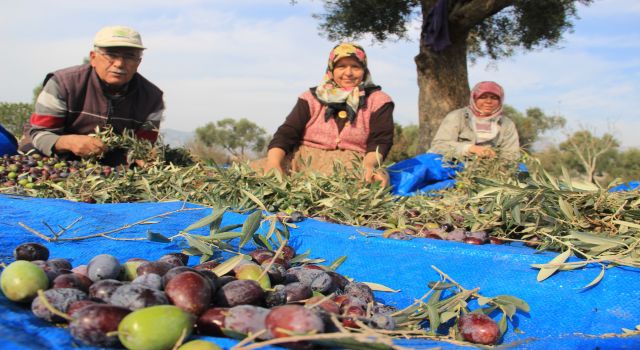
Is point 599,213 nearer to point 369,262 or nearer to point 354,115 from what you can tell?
point 369,262

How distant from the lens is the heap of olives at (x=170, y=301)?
934mm

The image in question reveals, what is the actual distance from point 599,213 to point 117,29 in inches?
147

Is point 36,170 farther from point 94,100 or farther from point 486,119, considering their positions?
point 486,119

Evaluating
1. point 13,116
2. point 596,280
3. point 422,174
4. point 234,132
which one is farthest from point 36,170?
point 234,132

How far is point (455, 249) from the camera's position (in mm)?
1814

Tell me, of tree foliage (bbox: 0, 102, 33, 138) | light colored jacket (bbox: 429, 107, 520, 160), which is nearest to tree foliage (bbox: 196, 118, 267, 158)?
tree foliage (bbox: 0, 102, 33, 138)

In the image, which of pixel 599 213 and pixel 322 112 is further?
pixel 322 112

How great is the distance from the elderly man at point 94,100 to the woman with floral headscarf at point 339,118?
1.24 m

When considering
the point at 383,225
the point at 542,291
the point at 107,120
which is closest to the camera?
the point at 542,291

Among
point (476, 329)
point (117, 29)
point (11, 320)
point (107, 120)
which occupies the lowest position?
point (476, 329)

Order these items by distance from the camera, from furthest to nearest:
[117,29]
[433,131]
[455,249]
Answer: [433,131], [117,29], [455,249]

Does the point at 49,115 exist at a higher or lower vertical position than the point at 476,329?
higher

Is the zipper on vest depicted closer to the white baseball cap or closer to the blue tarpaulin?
the white baseball cap

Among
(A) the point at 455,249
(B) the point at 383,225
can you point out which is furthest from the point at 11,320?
(B) the point at 383,225
